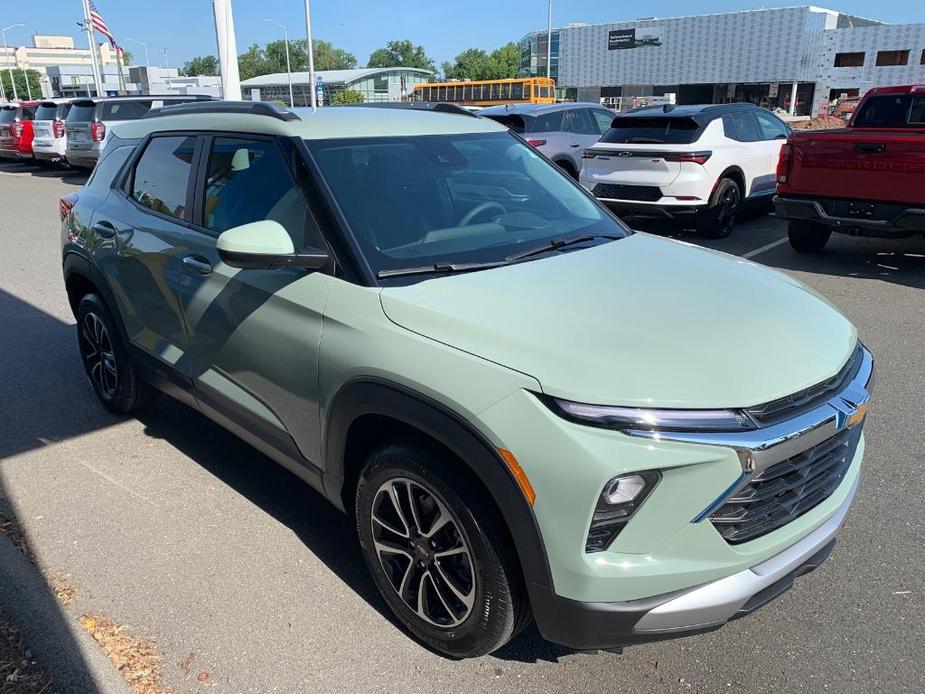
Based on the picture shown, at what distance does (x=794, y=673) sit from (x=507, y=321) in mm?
1567

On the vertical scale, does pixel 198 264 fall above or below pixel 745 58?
below

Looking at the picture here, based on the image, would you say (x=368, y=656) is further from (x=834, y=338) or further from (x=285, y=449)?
(x=834, y=338)

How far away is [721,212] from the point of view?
9750mm

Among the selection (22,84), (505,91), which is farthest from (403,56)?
(505,91)

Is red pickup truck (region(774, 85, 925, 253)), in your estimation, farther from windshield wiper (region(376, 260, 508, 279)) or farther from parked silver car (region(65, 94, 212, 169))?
parked silver car (region(65, 94, 212, 169))

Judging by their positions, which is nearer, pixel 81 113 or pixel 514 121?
pixel 514 121

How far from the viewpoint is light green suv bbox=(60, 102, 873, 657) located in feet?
6.65

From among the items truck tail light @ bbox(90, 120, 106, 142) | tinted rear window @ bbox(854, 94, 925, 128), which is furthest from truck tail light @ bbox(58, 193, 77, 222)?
truck tail light @ bbox(90, 120, 106, 142)

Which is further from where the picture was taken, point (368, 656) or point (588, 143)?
point (588, 143)

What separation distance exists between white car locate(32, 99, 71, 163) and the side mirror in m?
19.3

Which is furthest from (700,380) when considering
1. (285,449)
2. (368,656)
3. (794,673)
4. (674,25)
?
(674,25)

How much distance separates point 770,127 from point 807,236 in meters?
2.99

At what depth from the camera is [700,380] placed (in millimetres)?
2096

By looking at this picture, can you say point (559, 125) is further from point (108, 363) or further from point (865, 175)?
point (108, 363)
